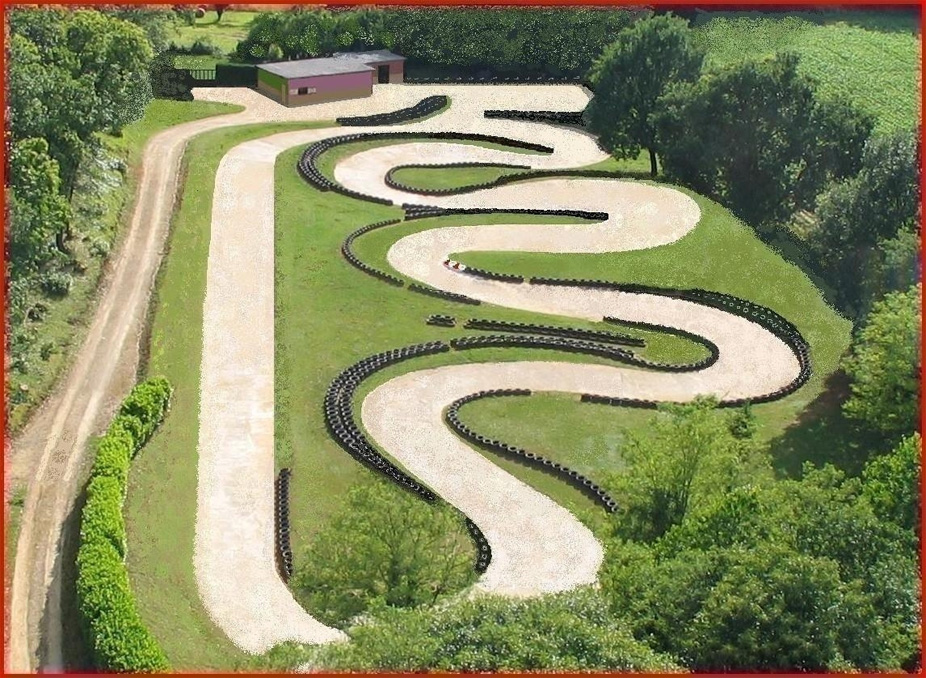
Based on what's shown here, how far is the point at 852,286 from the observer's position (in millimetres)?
106625

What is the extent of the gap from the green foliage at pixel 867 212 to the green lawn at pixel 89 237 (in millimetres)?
64818

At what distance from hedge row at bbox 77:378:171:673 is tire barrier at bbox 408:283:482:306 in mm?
28857

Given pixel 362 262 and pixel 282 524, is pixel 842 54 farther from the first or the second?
pixel 282 524

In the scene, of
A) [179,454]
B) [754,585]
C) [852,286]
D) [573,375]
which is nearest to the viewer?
[754,585]

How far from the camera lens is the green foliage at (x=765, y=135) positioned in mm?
118750

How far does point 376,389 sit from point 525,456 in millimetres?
13435

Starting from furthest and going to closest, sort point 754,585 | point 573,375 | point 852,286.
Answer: point 852,286
point 573,375
point 754,585

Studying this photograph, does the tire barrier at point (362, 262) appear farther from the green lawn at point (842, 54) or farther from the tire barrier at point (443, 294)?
the green lawn at point (842, 54)

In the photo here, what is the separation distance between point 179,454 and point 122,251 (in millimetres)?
32770

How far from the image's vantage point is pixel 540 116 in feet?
485

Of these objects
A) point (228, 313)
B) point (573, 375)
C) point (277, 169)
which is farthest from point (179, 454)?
point (277, 169)

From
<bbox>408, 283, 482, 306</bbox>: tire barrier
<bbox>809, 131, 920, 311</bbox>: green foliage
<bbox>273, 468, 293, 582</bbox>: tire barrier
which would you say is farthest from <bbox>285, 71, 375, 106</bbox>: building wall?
<bbox>273, 468, 293, 582</bbox>: tire barrier

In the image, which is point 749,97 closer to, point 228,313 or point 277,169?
point 277,169

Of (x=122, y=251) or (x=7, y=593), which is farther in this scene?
(x=122, y=251)
